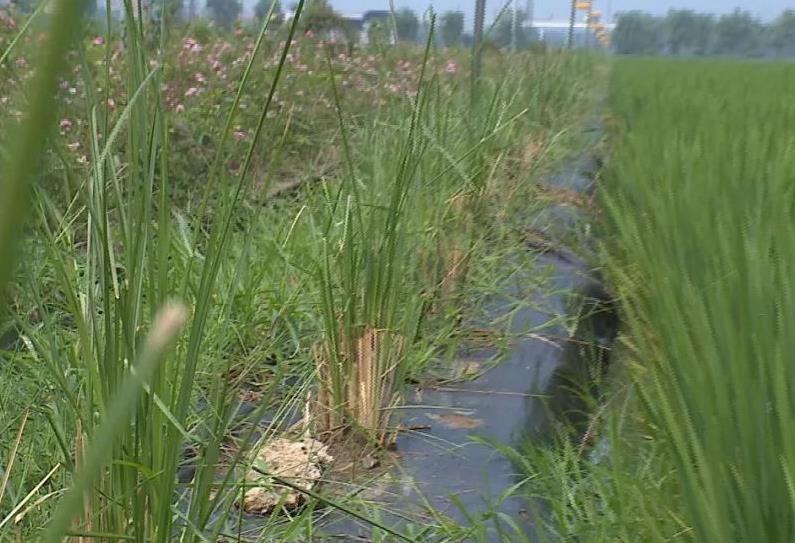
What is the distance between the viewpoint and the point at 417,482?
118 centimetres

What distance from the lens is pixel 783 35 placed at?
560 inches

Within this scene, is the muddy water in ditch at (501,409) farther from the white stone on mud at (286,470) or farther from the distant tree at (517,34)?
the distant tree at (517,34)

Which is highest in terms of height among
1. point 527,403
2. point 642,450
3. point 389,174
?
point 389,174

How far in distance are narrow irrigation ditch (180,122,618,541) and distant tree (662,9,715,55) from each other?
13.5 m

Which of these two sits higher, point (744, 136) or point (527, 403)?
point (744, 136)

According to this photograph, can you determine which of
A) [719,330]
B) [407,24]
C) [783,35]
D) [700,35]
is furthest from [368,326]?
[700,35]

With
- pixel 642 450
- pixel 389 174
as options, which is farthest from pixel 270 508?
pixel 389 174

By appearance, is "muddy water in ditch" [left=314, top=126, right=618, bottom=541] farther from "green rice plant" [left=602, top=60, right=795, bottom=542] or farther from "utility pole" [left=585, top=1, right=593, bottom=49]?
"utility pole" [left=585, top=1, right=593, bottom=49]

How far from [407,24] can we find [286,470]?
62.3 inches

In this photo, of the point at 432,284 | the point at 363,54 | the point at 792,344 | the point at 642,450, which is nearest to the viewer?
the point at 792,344

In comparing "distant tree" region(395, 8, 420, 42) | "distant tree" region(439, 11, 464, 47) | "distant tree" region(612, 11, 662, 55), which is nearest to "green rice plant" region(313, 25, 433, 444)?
"distant tree" region(395, 8, 420, 42)

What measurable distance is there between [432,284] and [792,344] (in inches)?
40.5

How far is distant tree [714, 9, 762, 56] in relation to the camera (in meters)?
14.5

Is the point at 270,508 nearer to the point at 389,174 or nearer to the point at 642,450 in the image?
the point at 642,450
